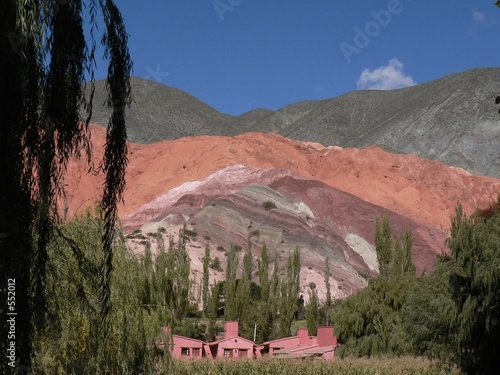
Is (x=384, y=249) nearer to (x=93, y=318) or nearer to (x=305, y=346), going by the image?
(x=305, y=346)

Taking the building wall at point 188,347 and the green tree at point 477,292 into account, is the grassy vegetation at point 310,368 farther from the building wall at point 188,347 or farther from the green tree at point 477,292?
the building wall at point 188,347

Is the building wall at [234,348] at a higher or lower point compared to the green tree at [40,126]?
lower

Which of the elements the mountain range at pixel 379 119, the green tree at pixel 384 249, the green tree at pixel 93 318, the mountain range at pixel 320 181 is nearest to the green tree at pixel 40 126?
the green tree at pixel 93 318

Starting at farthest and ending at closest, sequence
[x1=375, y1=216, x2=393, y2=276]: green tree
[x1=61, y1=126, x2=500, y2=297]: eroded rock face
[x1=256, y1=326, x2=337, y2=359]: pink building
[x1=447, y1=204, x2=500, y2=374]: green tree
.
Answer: [x1=61, y1=126, x2=500, y2=297]: eroded rock face < [x1=375, y1=216, x2=393, y2=276]: green tree < [x1=256, y1=326, x2=337, y2=359]: pink building < [x1=447, y1=204, x2=500, y2=374]: green tree

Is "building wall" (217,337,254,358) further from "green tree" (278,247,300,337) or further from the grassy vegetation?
"green tree" (278,247,300,337)

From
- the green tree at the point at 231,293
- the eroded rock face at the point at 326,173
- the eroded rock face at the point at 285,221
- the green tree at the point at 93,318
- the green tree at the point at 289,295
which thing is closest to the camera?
the green tree at the point at 93,318

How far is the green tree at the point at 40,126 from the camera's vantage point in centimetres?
480

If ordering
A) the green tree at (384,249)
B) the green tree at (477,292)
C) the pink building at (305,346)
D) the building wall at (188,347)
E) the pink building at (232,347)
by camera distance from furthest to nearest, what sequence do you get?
the green tree at (384,249) → the pink building at (232,347) → the building wall at (188,347) → the pink building at (305,346) → the green tree at (477,292)

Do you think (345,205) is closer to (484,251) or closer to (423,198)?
(423,198)

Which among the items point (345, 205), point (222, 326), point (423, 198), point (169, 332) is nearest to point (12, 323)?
point (169, 332)

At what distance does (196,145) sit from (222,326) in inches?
1977

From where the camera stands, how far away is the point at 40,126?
16.8 feet

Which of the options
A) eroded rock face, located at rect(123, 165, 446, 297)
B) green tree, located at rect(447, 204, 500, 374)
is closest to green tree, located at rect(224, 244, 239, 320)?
eroded rock face, located at rect(123, 165, 446, 297)

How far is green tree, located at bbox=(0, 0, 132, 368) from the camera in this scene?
480cm
